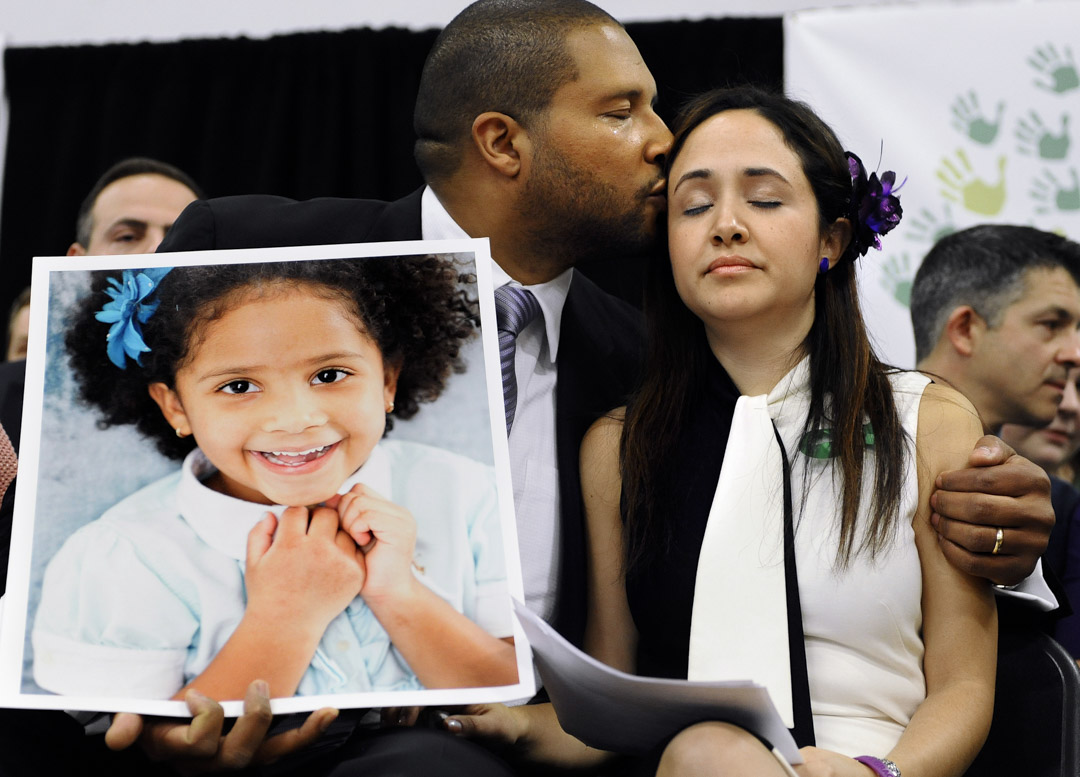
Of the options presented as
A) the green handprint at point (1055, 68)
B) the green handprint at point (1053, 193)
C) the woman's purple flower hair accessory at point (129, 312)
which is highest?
the green handprint at point (1055, 68)

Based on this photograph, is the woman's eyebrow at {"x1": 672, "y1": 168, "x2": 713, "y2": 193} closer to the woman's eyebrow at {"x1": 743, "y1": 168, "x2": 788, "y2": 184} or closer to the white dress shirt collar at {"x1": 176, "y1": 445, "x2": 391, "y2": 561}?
the woman's eyebrow at {"x1": 743, "y1": 168, "x2": 788, "y2": 184}

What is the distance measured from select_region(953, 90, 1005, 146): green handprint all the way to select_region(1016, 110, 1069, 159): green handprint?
6 cm

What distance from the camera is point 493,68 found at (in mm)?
1909

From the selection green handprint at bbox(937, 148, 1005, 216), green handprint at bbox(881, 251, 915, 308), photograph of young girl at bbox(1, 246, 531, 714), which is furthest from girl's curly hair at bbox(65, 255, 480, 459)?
green handprint at bbox(937, 148, 1005, 216)

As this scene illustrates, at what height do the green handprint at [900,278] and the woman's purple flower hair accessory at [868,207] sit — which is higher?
the green handprint at [900,278]

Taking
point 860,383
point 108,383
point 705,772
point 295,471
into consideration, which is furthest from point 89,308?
point 860,383

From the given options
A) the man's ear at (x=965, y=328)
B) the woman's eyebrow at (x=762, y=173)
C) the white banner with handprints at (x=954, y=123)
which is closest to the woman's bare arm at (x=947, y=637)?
the woman's eyebrow at (x=762, y=173)

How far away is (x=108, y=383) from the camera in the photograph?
A: 134 centimetres

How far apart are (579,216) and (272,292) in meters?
0.63

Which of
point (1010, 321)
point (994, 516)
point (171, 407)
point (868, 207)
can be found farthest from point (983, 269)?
point (171, 407)

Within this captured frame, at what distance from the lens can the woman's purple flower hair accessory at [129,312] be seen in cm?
135

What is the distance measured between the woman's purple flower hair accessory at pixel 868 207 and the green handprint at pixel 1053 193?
4.84 ft

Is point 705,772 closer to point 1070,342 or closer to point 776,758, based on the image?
point 776,758

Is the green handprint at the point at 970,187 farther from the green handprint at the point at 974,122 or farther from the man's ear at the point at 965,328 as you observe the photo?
the man's ear at the point at 965,328
